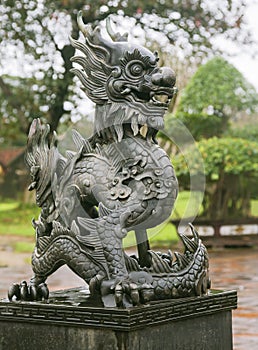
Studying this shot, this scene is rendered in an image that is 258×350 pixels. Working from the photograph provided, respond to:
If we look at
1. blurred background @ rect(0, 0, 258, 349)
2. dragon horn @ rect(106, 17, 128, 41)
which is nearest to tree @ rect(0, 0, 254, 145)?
blurred background @ rect(0, 0, 258, 349)

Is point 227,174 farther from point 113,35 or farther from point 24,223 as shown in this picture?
point 113,35

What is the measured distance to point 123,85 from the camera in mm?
4125

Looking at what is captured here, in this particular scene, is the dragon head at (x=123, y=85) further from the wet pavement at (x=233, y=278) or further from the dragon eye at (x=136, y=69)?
the wet pavement at (x=233, y=278)

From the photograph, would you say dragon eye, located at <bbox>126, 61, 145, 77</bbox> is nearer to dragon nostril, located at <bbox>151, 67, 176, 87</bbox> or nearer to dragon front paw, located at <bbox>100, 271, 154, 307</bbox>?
dragon nostril, located at <bbox>151, 67, 176, 87</bbox>

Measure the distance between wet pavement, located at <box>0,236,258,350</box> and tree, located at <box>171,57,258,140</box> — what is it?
265 centimetres

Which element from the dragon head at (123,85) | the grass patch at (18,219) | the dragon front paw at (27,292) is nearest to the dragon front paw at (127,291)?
the dragon front paw at (27,292)

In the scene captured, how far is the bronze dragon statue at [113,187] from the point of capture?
3.98 meters

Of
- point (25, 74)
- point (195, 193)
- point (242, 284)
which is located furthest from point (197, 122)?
point (195, 193)

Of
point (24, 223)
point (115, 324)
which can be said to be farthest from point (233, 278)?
point (24, 223)

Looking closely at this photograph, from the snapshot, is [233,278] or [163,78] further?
[233,278]

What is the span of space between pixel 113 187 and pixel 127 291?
2.02 ft

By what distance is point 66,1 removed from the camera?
43.3 ft

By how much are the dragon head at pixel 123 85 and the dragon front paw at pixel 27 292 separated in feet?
2.75

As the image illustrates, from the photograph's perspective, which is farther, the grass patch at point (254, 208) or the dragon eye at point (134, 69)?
the grass patch at point (254, 208)
